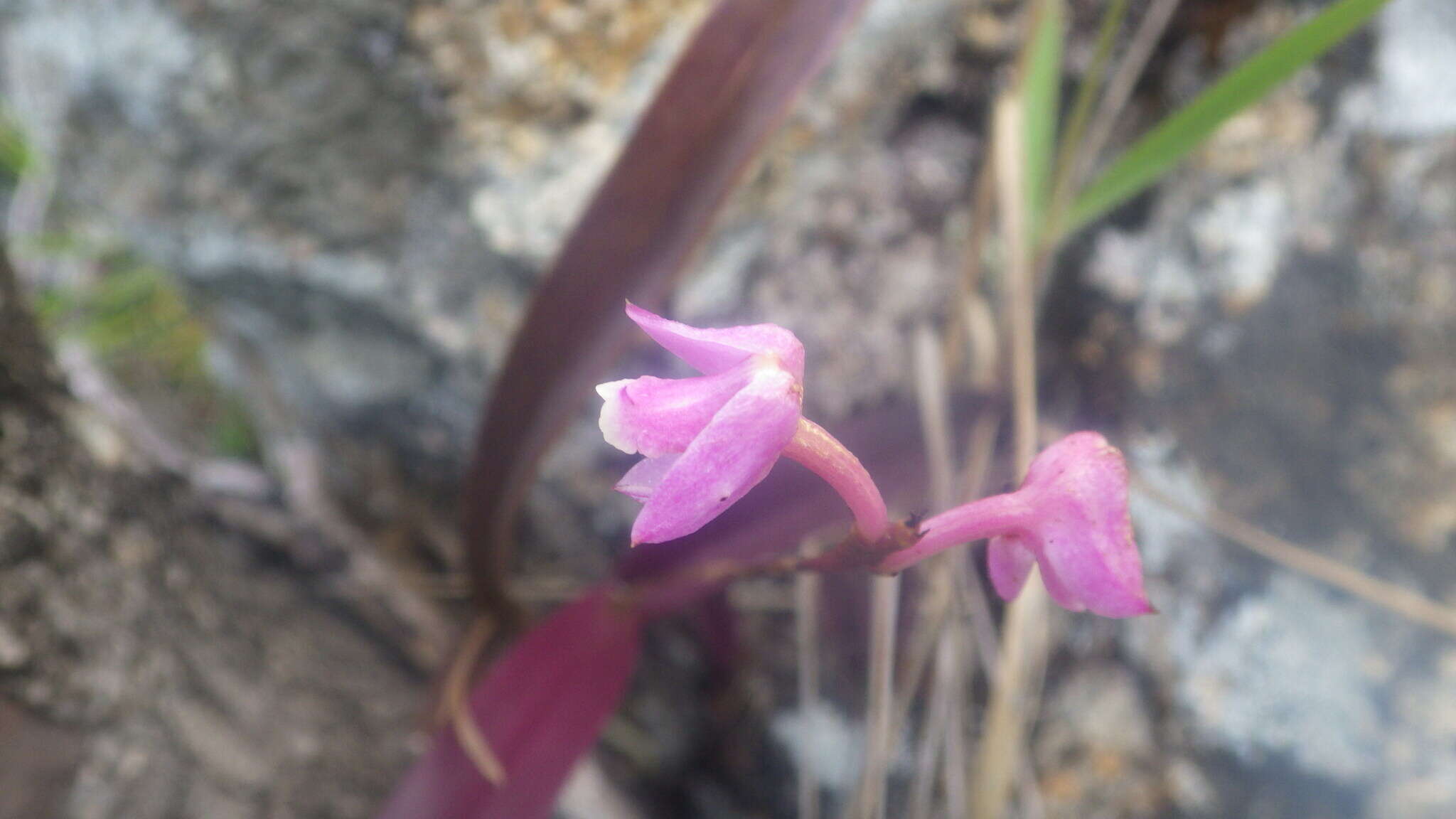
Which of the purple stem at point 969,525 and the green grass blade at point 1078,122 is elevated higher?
the green grass blade at point 1078,122

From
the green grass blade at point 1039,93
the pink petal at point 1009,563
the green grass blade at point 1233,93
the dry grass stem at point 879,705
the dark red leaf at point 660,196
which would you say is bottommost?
the pink petal at point 1009,563

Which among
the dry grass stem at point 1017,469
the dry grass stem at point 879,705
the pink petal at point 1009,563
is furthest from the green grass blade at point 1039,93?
the pink petal at point 1009,563

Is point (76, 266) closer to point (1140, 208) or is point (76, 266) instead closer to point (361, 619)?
point (361, 619)

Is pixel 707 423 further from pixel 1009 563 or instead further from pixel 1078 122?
pixel 1078 122

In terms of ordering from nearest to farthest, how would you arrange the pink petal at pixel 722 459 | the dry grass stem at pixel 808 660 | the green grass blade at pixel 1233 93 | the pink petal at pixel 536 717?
the pink petal at pixel 722 459 < the green grass blade at pixel 1233 93 < the pink petal at pixel 536 717 < the dry grass stem at pixel 808 660

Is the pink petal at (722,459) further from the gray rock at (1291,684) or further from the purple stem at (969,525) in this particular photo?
the gray rock at (1291,684)

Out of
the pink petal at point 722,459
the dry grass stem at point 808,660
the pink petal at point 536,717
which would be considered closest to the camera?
the pink petal at point 722,459

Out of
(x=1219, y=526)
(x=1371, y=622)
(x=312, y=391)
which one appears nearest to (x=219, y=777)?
(x=312, y=391)

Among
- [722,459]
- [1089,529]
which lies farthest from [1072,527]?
[722,459]
